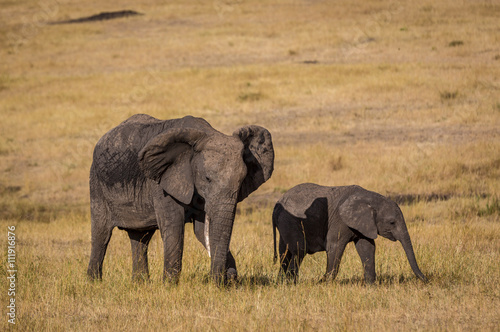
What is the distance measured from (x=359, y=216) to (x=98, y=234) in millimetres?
3708

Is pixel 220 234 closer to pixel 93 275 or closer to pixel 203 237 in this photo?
pixel 203 237

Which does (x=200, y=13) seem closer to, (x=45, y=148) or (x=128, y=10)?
(x=128, y=10)

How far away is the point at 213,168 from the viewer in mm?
7844

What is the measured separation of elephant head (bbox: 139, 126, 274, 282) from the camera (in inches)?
305

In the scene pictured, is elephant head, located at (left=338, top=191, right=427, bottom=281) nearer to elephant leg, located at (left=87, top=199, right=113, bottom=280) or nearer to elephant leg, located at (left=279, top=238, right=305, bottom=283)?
elephant leg, located at (left=279, top=238, right=305, bottom=283)

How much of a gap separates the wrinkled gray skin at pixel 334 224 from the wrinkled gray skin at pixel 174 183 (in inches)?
66.1

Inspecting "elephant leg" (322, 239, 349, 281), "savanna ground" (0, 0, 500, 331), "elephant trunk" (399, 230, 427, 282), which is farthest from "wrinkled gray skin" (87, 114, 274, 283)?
"elephant trunk" (399, 230, 427, 282)

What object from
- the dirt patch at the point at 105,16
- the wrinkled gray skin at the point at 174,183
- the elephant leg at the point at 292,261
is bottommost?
the elephant leg at the point at 292,261

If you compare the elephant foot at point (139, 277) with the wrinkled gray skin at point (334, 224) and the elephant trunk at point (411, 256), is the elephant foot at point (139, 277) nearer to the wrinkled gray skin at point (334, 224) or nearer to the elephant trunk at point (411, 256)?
the wrinkled gray skin at point (334, 224)

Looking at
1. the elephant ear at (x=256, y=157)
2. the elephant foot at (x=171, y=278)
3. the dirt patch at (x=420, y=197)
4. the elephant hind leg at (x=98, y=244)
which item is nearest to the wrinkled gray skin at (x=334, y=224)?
the elephant ear at (x=256, y=157)

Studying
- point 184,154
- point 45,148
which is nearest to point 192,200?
point 184,154

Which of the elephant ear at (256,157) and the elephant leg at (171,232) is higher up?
the elephant ear at (256,157)

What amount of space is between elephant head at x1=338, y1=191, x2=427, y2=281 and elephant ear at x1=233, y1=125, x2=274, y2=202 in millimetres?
1861

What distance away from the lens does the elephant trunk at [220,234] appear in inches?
305
